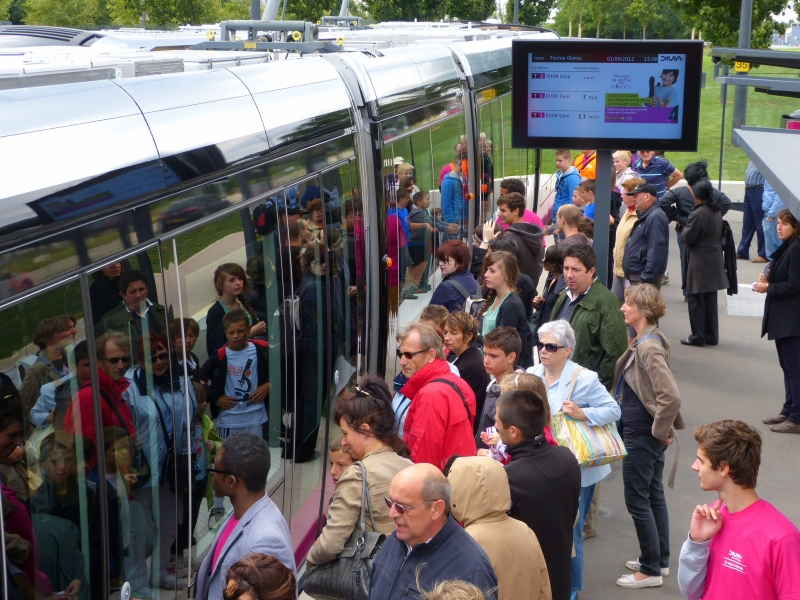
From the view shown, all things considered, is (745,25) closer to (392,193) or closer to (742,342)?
(742,342)

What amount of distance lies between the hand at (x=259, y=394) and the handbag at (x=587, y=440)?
1.72 meters

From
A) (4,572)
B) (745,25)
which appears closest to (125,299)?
(4,572)

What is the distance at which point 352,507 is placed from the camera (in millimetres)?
4051

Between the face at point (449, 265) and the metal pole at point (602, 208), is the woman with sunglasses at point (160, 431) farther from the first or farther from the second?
the metal pole at point (602, 208)

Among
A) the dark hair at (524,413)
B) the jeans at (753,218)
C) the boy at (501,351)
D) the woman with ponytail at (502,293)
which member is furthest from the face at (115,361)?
the jeans at (753,218)

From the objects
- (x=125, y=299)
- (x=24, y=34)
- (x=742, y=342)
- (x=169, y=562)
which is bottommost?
(x=742, y=342)

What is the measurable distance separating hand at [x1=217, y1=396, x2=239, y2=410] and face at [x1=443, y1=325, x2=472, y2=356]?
194 centimetres

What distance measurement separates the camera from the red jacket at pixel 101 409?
118 inches

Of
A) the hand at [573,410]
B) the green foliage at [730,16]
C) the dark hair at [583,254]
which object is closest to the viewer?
the hand at [573,410]

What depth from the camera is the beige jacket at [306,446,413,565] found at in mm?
4035

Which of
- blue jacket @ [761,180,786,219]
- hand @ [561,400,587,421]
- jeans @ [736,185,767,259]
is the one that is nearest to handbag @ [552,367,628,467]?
hand @ [561,400,587,421]

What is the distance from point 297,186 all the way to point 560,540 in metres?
2.15

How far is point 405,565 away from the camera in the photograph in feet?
11.6

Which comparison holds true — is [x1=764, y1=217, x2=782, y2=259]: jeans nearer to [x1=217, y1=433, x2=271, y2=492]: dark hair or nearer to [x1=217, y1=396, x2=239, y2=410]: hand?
[x1=217, y1=396, x2=239, y2=410]: hand
